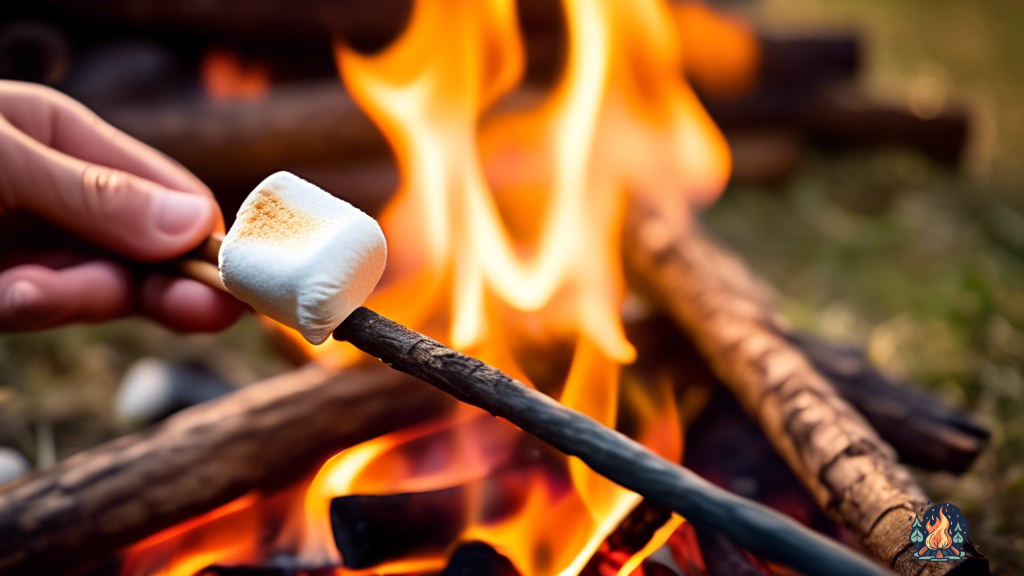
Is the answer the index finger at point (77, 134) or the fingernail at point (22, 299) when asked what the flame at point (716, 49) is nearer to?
the index finger at point (77, 134)

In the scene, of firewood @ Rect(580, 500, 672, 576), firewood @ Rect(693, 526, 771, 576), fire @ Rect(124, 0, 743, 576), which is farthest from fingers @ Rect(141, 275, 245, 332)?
firewood @ Rect(693, 526, 771, 576)

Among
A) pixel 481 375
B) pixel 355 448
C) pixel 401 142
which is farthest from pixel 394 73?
pixel 481 375

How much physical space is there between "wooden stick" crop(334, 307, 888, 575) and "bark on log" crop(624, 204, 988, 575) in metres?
0.32

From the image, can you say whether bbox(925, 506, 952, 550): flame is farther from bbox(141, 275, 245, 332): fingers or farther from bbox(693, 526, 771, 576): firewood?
bbox(141, 275, 245, 332): fingers

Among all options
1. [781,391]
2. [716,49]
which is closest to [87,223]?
[781,391]

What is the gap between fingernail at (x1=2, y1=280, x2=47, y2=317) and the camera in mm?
1416

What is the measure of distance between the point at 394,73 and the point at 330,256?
4.10 ft

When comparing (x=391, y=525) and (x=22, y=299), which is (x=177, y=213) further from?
(x=391, y=525)

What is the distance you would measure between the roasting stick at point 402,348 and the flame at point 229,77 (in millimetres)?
1929

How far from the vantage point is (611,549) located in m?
1.45

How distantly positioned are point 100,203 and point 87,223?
0.06 metres

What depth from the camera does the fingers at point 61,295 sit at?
1.43 metres

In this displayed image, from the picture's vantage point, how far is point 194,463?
1523mm

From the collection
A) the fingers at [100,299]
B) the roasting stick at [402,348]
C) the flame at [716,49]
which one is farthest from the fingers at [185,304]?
the flame at [716,49]
